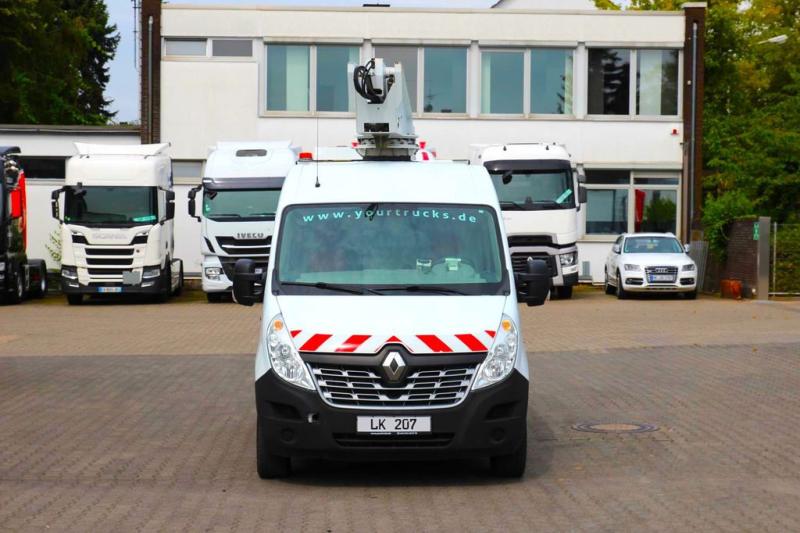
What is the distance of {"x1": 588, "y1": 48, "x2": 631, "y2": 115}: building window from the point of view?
4206 cm

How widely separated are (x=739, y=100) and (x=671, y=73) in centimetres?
1382

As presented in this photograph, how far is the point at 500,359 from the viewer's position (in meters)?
9.43

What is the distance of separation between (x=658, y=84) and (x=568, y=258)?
1180cm

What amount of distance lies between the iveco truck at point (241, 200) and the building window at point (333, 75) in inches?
413

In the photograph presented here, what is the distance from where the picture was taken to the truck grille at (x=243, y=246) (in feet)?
102

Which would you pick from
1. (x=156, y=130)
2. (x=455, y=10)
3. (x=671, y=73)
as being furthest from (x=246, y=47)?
(x=671, y=73)

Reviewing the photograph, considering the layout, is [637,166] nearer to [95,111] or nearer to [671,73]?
[671,73]

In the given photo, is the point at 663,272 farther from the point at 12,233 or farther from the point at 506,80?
the point at 12,233

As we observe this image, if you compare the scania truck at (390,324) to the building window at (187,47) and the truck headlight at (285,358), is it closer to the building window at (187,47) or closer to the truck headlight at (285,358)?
the truck headlight at (285,358)

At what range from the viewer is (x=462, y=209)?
1062 cm

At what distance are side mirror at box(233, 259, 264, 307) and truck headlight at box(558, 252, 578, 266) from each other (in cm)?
2217

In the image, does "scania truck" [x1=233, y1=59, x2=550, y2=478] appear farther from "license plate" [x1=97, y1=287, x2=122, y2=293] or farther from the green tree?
the green tree

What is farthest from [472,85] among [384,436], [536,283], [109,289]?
[384,436]

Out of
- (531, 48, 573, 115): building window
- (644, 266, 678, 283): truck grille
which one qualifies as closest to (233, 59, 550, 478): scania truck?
(644, 266, 678, 283): truck grille
